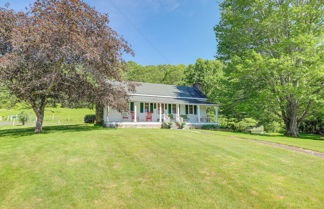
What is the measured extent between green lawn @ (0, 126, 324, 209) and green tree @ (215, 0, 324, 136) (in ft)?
34.0

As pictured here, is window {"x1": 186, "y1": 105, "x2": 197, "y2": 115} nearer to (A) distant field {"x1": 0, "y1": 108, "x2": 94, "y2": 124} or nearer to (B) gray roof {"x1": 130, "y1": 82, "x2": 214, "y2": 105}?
(B) gray roof {"x1": 130, "y1": 82, "x2": 214, "y2": 105}

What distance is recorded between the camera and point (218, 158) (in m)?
6.89

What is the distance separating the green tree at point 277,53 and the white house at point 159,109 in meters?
5.19

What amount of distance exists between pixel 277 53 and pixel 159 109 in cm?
1334

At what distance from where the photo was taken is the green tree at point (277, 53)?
50.1 ft

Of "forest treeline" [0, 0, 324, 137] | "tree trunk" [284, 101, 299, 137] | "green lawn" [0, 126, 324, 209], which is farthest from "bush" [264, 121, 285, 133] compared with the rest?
"green lawn" [0, 126, 324, 209]

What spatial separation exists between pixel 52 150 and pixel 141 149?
12.4 feet

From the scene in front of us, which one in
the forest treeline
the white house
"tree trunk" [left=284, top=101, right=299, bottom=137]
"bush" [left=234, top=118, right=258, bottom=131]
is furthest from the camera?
"bush" [left=234, top=118, right=258, bottom=131]

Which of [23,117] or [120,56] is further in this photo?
[23,117]

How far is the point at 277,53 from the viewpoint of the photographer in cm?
1752

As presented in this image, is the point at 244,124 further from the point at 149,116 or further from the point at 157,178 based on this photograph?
the point at 157,178

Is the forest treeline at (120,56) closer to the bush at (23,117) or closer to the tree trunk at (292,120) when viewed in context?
the tree trunk at (292,120)

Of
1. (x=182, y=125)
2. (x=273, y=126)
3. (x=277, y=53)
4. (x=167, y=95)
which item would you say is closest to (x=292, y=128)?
(x=277, y=53)

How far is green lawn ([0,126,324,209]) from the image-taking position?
4109 millimetres
